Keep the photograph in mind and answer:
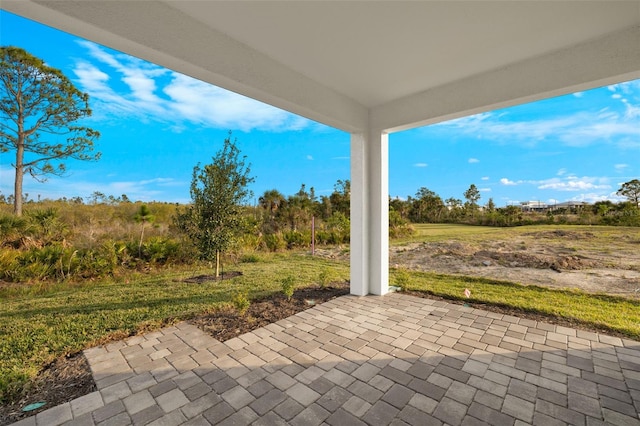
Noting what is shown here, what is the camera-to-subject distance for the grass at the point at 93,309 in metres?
2.54

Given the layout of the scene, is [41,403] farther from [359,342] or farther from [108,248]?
[108,248]

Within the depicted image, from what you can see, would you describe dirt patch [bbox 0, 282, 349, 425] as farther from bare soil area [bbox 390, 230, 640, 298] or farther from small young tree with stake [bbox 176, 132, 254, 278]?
bare soil area [bbox 390, 230, 640, 298]

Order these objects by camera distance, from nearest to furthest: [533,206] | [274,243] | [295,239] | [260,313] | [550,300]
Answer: [260,313] < [550,300] < [533,206] < [274,243] < [295,239]

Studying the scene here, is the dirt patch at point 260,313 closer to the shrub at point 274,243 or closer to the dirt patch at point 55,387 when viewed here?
the dirt patch at point 55,387

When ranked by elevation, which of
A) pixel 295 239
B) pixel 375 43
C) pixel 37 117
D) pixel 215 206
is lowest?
pixel 295 239

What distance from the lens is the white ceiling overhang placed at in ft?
6.55

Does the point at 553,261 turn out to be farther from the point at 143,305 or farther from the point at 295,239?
the point at 143,305

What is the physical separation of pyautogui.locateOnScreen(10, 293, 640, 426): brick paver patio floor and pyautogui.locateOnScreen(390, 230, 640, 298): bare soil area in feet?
6.41

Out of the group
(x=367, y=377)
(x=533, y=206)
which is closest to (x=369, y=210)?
(x=367, y=377)

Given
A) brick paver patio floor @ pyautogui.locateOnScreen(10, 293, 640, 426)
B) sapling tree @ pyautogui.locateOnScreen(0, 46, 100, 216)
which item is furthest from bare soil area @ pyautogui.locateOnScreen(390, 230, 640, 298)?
sapling tree @ pyautogui.locateOnScreen(0, 46, 100, 216)

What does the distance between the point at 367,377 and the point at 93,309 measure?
12.5ft

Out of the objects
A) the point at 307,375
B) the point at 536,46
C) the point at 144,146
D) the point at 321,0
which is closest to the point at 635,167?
the point at 536,46

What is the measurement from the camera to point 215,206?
486 centimetres

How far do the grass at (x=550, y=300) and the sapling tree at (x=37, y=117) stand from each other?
6776mm
